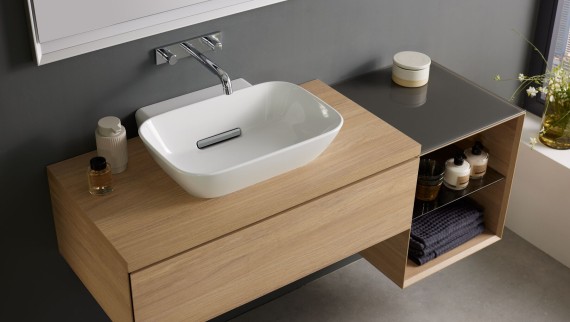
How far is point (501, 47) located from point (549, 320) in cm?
104

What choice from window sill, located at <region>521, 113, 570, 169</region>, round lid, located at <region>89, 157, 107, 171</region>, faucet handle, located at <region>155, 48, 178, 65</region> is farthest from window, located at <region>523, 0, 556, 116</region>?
round lid, located at <region>89, 157, 107, 171</region>

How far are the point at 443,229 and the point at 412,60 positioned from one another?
58 centimetres

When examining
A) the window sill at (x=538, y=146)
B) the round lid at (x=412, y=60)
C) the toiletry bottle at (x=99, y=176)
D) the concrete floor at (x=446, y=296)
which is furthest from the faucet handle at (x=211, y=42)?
the window sill at (x=538, y=146)

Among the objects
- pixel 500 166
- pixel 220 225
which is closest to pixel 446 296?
pixel 500 166

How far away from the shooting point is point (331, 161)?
232 cm

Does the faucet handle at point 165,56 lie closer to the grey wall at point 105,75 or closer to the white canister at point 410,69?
the grey wall at point 105,75

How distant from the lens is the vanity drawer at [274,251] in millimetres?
2043

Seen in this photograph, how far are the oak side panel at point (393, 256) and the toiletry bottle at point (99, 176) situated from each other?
0.98 meters

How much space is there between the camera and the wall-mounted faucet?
2270mm

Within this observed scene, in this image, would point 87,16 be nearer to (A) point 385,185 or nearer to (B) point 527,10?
(A) point 385,185

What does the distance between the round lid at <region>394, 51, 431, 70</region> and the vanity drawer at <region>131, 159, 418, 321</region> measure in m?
0.44

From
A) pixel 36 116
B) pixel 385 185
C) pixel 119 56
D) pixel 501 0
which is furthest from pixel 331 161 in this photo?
pixel 501 0

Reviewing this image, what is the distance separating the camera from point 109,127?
7.20 feet

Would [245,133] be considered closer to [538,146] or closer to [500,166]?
[500,166]
